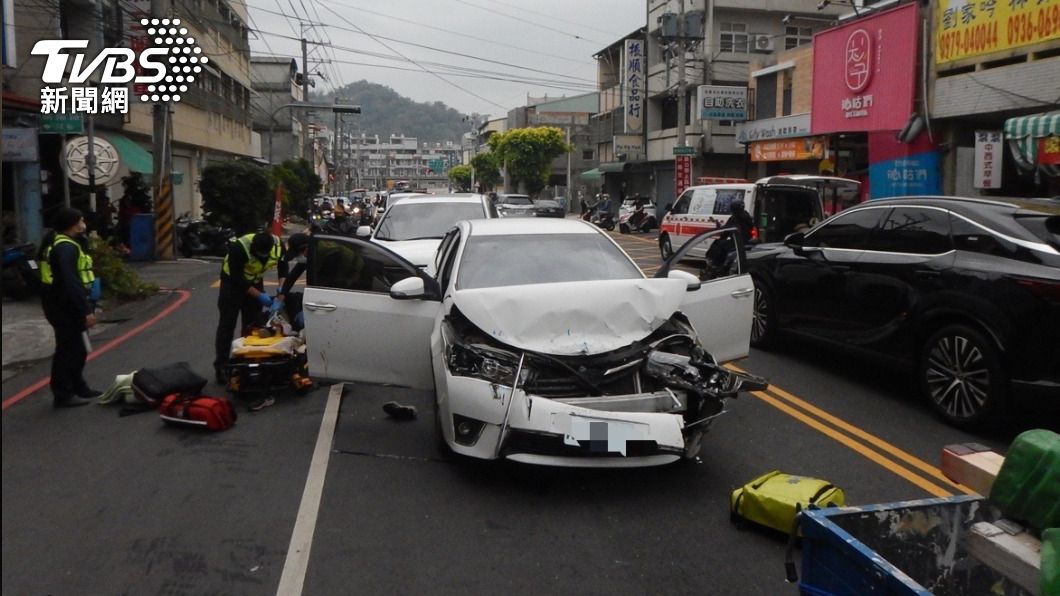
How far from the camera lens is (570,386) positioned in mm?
5465

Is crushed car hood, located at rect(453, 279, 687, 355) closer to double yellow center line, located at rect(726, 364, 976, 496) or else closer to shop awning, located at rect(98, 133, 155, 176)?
double yellow center line, located at rect(726, 364, 976, 496)

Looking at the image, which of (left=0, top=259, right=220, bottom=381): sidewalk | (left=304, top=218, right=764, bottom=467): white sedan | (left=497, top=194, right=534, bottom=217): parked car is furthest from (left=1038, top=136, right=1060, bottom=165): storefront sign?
(left=497, top=194, right=534, bottom=217): parked car

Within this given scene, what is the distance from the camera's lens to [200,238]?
23.8 meters

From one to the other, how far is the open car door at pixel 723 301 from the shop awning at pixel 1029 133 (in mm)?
10419

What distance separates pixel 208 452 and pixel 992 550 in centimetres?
514

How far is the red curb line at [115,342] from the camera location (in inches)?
332

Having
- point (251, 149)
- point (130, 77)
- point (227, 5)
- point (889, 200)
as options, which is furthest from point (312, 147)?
point (889, 200)

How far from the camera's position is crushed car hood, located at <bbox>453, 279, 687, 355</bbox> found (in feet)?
18.2

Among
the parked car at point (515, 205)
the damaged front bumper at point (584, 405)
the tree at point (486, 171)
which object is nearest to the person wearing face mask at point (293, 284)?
the damaged front bumper at point (584, 405)

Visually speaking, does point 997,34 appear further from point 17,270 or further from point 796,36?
point 796,36

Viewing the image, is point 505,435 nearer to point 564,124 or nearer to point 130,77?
point 130,77

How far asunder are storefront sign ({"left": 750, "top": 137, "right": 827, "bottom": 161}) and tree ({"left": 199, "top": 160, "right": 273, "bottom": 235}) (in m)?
16.4

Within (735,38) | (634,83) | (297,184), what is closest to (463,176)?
(634,83)

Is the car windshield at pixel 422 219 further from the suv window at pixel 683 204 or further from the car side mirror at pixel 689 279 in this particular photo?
the suv window at pixel 683 204
